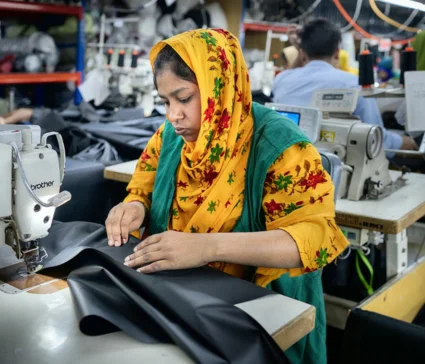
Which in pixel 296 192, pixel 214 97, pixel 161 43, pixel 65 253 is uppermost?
pixel 161 43

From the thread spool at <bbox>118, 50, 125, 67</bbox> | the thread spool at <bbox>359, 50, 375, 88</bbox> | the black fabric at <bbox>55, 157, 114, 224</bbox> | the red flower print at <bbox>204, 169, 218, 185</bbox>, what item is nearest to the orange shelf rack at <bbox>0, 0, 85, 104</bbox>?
→ the thread spool at <bbox>118, 50, 125, 67</bbox>

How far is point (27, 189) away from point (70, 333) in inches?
14.1

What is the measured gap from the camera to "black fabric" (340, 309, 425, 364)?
1.43m

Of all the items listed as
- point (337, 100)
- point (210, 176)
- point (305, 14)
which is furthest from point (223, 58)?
point (305, 14)

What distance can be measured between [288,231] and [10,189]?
625mm

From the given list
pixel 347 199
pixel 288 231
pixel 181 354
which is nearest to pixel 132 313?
pixel 181 354

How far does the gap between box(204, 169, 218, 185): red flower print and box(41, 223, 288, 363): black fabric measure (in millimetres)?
311

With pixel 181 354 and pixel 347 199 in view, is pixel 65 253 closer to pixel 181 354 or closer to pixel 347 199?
pixel 181 354

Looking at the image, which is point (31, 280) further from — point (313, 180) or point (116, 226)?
point (313, 180)

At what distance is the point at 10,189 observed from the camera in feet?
3.60

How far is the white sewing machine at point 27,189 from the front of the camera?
1.10m

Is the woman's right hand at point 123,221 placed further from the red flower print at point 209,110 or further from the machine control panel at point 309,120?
the machine control panel at point 309,120

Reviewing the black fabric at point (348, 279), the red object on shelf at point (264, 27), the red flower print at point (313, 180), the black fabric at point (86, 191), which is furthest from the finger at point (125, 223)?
the red object on shelf at point (264, 27)

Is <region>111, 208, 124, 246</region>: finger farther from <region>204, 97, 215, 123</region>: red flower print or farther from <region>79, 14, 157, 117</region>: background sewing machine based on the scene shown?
<region>79, 14, 157, 117</region>: background sewing machine
